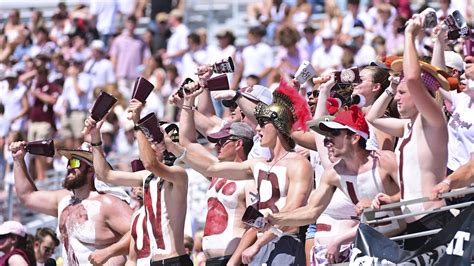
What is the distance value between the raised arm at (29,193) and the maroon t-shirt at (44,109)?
28.8 feet

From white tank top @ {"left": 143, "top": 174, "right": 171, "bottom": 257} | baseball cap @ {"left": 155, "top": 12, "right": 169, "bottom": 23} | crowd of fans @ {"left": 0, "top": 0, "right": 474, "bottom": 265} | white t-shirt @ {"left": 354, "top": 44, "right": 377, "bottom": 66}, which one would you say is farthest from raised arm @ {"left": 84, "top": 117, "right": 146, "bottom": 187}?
baseball cap @ {"left": 155, "top": 12, "right": 169, "bottom": 23}

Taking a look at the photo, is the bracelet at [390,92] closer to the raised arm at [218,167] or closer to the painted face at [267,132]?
the painted face at [267,132]

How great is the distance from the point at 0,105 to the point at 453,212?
45.4 ft

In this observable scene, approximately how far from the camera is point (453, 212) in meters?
9.83

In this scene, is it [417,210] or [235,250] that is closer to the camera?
[417,210]

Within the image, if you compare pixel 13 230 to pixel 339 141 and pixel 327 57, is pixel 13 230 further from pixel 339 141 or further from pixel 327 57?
pixel 327 57

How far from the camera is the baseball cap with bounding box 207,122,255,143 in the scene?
11.6 meters

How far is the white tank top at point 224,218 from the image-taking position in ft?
37.2

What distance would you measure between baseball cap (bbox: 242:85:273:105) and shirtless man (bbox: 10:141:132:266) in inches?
61.2

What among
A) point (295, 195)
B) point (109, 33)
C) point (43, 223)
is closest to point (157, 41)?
point (109, 33)

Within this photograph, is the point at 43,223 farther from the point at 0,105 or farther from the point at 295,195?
the point at 295,195

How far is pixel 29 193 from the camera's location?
43.1 ft

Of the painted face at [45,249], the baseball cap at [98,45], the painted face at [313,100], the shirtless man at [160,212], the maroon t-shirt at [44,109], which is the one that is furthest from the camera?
the baseball cap at [98,45]

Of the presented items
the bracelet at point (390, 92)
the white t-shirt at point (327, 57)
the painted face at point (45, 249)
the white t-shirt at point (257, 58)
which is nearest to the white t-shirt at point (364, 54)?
the white t-shirt at point (327, 57)
